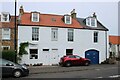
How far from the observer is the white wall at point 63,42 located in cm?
3275

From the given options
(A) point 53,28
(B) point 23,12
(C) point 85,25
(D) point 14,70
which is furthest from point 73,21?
(D) point 14,70

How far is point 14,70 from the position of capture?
19.5m

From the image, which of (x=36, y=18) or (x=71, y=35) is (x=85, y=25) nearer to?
(x=71, y=35)

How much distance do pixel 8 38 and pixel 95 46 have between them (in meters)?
12.7

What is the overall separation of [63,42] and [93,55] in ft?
17.7

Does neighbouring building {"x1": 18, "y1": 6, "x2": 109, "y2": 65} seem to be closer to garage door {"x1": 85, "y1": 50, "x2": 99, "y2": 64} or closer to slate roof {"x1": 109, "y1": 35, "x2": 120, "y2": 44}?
garage door {"x1": 85, "y1": 50, "x2": 99, "y2": 64}

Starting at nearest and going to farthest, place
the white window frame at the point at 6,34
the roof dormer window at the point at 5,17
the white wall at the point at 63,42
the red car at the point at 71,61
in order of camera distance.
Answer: the red car at the point at 71,61 → the white window frame at the point at 6,34 → the white wall at the point at 63,42 → the roof dormer window at the point at 5,17

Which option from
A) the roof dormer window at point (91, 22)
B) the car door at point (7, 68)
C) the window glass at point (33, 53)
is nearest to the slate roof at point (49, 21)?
the roof dormer window at point (91, 22)

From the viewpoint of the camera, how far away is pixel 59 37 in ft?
113

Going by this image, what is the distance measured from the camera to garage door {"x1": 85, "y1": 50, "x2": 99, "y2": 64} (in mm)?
36753

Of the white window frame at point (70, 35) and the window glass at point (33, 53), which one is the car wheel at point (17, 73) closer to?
the window glass at point (33, 53)

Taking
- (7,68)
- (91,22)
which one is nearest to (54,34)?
(91,22)

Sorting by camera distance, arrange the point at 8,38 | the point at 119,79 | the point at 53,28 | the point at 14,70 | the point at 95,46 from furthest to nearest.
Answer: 1. the point at 95,46
2. the point at 53,28
3. the point at 8,38
4. the point at 14,70
5. the point at 119,79

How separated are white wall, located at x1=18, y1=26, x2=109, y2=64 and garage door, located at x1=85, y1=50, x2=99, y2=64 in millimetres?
493
